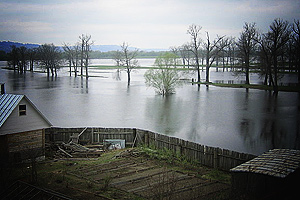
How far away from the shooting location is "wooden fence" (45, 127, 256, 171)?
13359 mm

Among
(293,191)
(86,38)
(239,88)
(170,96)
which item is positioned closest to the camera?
(293,191)

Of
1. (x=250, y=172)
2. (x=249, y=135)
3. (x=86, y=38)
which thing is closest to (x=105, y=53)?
(x=86, y=38)

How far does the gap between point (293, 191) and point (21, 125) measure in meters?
13.0

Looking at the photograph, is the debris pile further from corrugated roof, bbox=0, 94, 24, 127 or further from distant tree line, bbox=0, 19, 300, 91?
distant tree line, bbox=0, 19, 300, 91

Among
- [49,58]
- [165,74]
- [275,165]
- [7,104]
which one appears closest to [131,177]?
[275,165]

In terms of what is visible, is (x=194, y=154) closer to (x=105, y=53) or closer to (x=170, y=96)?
(x=170, y=96)

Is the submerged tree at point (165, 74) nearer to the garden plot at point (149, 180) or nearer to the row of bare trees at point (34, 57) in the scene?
the garden plot at point (149, 180)

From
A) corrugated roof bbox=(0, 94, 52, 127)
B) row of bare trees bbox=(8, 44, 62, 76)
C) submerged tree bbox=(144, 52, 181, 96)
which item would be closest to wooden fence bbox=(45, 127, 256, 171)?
corrugated roof bbox=(0, 94, 52, 127)

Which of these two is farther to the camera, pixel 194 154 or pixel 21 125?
pixel 21 125

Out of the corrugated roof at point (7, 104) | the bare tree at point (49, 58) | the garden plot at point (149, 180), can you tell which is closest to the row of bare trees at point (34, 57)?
the bare tree at point (49, 58)

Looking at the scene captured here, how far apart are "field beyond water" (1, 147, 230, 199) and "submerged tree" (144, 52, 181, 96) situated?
2712 cm

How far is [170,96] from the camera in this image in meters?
41.8

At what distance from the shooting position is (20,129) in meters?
15.8

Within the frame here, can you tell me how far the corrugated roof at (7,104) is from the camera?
15.5m
